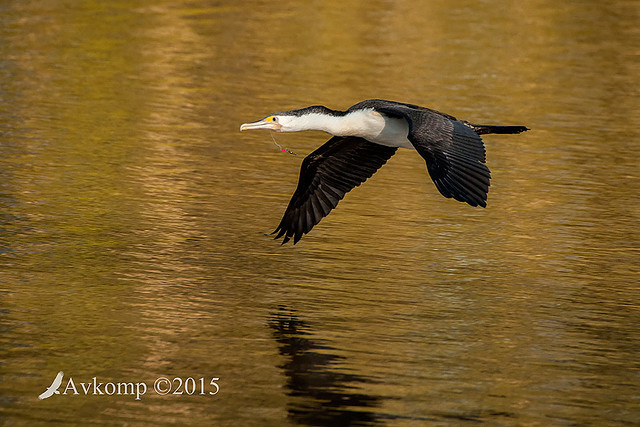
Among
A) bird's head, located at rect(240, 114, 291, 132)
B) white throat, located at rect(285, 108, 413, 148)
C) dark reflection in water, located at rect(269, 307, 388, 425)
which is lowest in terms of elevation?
dark reflection in water, located at rect(269, 307, 388, 425)

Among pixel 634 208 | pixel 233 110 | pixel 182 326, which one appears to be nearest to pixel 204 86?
pixel 233 110

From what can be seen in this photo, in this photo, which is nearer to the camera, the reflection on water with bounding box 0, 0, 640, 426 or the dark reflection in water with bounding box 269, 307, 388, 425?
the dark reflection in water with bounding box 269, 307, 388, 425

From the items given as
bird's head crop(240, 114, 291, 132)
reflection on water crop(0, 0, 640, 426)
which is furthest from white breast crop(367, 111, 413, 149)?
reflection on water crop(0, 0, 640, 426)

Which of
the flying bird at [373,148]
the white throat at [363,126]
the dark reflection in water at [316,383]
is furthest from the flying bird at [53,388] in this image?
the white throat at [363,126]

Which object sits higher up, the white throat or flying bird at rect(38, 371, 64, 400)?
the white throat

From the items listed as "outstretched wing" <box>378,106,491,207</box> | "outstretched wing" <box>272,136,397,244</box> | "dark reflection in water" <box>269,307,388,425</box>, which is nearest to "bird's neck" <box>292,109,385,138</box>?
"outstretched wing" <box>378,106,491,207</box>

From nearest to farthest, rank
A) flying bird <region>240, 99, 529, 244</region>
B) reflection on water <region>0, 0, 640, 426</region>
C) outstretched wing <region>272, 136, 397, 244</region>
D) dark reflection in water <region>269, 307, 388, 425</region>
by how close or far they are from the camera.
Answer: dark reflection in water <region>269, 307, 388, 425</region> → reflection on water <region>0, 0, 640, 426</region> → flying bird <region>240, 99, 529, 244</region> → outstretched wing <region>272, 136, 397, 244</region>

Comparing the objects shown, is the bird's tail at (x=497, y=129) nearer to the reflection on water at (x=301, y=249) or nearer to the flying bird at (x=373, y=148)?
the flying bird at (x=373, y=148)

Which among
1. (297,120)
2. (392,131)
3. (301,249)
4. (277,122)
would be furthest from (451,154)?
(301,249)

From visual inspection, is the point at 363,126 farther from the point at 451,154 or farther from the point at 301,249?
the point at 301,249

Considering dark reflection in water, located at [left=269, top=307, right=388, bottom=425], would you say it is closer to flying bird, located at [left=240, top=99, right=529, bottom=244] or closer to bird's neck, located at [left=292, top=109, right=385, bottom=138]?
flying bird, located at [left=240, top=99, right=529, bottom=244]

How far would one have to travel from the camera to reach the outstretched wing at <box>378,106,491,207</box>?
920 centimetres

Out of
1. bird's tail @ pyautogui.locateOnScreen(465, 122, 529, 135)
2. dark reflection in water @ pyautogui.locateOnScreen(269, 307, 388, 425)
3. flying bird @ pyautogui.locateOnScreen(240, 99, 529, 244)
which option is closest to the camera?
dark reflection in water @ pyautogui.locateOnScreen(269, 307, 388, 425)

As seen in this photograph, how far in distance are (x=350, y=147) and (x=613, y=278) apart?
272cm
